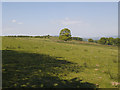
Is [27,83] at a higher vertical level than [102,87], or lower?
higher

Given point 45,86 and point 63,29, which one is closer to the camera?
point 45,86

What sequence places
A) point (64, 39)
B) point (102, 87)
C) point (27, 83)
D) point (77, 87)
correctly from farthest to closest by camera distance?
point (64, 39) < point (102, 87) < point (77, 87) < point (27, 83)

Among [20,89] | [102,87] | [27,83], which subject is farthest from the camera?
[102,87]

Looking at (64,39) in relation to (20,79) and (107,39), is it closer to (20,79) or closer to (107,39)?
(20,79)

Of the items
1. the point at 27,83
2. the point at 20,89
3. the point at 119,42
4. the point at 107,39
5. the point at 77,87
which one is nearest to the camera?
the point at 20,89

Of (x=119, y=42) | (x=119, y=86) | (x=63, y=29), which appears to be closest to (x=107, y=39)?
(x=119, y=42)

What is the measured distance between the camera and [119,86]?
10289mm

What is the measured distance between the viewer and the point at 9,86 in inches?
303

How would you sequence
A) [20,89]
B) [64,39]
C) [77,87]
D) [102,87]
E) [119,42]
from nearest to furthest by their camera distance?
[20,89], [77,87], [102,87], [64,39], [119,42]

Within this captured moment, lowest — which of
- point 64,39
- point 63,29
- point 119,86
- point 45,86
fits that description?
point 119,86

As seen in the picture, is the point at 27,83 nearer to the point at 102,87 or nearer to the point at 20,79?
the point at 20,79

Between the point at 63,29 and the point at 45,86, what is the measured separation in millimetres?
77072

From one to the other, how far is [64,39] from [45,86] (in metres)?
72.8

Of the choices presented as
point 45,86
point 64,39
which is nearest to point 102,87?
point 45,86
